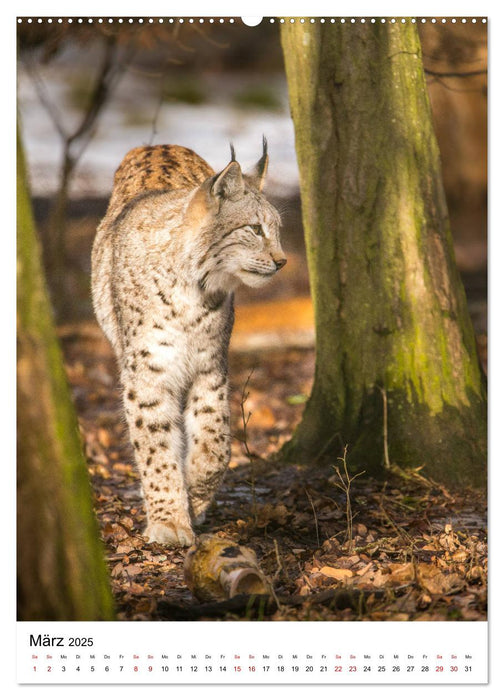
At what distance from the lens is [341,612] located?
10.3ft

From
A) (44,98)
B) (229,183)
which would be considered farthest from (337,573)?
(44,98)

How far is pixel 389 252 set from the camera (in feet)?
15.4

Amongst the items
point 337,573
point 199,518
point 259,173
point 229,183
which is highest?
point 259,173

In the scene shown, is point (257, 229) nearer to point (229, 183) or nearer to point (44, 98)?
point (229, 183)

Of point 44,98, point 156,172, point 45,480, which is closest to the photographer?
point 45,480

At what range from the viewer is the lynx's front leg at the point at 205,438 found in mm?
4441

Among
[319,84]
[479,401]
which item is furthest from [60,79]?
[479,401]

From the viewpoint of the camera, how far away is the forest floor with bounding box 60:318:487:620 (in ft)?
10.4

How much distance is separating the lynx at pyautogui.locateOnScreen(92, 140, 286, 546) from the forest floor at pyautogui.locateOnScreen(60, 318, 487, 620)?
0.22 m

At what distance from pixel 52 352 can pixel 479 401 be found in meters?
2.79

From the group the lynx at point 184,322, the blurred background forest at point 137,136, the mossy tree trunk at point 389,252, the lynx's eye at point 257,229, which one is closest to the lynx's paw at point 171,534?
the lynx at point 184,322

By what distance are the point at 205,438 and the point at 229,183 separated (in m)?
1.32

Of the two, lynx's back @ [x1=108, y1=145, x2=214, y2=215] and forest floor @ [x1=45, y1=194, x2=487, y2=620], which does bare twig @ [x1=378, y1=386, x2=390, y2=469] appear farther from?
lynx's back @ [x1=108, y1=145, x2=214, y2=215]

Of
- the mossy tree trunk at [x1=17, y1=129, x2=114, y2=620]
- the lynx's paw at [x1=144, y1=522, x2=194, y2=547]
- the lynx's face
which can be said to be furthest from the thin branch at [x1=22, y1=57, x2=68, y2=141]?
the mossy tree trunk at [x1=17, y1=129, x2=114, y2=620]
